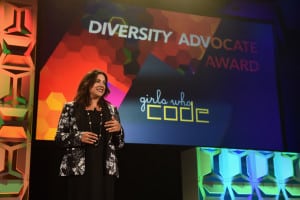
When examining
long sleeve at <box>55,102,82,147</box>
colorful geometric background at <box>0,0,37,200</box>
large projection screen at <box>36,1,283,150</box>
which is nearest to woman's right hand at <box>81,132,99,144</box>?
long sleeve at <box>55,102,82,147</box>

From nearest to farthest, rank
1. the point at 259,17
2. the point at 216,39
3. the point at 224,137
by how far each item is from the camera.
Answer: the point at 224,137 → the point at 216,39 → the point at 259,17

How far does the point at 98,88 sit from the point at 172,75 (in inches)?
42.7

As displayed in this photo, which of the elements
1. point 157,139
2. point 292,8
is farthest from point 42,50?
point 292,8

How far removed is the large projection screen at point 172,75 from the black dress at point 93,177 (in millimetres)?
720

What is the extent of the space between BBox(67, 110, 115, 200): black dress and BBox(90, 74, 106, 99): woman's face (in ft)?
0.53

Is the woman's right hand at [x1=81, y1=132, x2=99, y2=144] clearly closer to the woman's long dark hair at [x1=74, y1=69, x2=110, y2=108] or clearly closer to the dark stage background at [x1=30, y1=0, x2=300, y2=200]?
the woman's long dark hair at [x1=74, y1=69, x2=110, y2=108]

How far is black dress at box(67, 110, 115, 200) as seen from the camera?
2.62 m

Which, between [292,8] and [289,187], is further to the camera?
[292,8]

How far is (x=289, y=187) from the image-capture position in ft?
10.8

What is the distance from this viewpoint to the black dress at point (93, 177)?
262 centimetres

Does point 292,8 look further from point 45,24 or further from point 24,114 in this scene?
point 24,114

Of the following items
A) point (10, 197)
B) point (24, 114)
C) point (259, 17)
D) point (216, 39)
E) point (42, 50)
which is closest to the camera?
point (10, 197)

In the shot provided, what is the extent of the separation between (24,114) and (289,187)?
1944 millimetres

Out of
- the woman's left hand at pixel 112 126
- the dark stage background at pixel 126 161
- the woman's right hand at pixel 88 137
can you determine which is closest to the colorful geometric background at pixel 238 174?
the dark stage background at pixel 126 161
